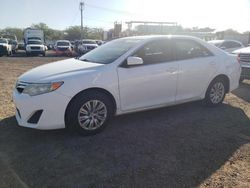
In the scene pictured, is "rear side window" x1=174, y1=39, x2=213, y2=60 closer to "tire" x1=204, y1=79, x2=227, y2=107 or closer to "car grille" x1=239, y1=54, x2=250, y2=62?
"tire" x1=204, y1=79, x2=227, y2=107

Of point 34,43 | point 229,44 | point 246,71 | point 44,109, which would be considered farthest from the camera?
point 34,43

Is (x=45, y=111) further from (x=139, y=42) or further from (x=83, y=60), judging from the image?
(x=139, y=42)

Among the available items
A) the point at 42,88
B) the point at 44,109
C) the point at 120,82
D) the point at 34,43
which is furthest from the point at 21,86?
the point at 34,43

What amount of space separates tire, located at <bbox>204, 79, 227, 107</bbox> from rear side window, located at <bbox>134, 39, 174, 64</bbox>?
1342 mm

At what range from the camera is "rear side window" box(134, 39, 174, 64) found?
204 inches

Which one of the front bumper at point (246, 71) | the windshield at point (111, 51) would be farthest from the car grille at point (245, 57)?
the windshield at point (111, 51)

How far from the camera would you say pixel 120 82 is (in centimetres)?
479

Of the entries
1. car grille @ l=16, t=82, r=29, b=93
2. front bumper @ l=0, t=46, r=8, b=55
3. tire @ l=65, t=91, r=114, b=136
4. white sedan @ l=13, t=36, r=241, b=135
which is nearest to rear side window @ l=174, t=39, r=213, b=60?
white sedan @ l=13, t=36, r=241, b=135

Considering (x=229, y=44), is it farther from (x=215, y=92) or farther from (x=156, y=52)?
(x=156, y=52)

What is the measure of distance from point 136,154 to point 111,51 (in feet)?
7.30

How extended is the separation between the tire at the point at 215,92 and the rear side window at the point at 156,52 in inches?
52.8

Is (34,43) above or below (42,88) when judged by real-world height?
below

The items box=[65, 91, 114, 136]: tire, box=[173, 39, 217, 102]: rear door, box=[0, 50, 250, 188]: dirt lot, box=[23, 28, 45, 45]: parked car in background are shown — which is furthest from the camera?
box=[23, 28, 45, 45]: parked car in background

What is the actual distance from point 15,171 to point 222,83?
4.73 m
